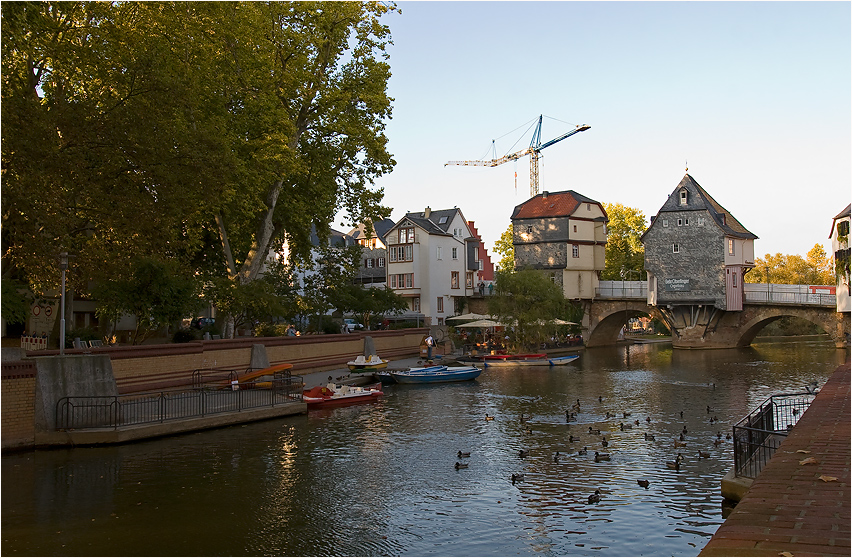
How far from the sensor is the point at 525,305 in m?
62.5

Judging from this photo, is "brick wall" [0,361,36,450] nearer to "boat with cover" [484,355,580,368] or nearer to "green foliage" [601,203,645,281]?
"boat with cover" [484,355,580,368]

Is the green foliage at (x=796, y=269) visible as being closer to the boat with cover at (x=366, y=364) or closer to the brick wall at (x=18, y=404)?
the boat with cover at (x=366, y=364)

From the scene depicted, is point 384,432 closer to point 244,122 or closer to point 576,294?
point 244,122

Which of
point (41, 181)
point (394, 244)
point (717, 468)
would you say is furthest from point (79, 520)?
point (394, 244)

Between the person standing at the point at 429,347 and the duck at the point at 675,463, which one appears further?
the person standing at the point at 429,347

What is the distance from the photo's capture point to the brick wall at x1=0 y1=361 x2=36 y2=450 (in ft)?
74.0

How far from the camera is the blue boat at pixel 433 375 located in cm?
4403

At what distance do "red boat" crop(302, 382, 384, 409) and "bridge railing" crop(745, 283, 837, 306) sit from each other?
155 feet

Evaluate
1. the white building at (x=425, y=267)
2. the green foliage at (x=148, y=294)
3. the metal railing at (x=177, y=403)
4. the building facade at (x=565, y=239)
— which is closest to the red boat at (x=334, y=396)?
the metal railing at (x=177, y=403)

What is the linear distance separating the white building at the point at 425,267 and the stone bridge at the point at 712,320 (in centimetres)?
1506

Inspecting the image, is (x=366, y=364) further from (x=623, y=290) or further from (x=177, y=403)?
(x=623, y=290)

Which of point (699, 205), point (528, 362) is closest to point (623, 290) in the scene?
point (699, 205)

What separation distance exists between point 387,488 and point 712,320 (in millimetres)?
62362

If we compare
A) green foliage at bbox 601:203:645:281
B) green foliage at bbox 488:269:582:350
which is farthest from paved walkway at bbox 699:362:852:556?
green foliage at bbox 601:203:645:281
